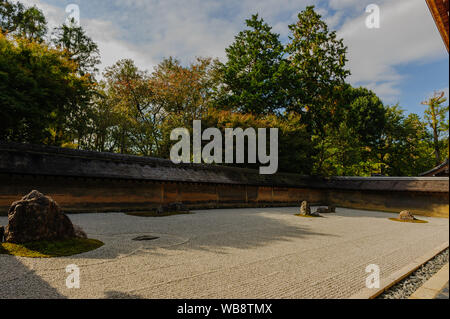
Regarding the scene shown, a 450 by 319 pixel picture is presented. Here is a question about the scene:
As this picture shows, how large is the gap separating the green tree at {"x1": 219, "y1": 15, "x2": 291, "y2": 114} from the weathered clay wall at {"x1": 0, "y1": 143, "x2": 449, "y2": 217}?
10.1 metres

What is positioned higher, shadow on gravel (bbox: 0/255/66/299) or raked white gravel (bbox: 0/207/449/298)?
shadow on gravel (bbox: 0/255/66/299)

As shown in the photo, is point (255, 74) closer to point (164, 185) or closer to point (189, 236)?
point (164, 185)

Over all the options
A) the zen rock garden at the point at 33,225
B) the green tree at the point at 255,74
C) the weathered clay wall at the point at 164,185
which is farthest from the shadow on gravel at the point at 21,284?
the green tree at the point at 255,74

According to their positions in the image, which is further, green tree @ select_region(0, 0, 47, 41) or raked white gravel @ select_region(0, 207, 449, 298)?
green tree @ select_region(0, 0, 47, 41)

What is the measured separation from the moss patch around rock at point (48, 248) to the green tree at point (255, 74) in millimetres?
25592

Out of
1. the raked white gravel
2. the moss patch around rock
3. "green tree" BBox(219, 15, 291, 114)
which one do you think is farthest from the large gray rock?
"green tree" BBox(219, 15, 291, 114)

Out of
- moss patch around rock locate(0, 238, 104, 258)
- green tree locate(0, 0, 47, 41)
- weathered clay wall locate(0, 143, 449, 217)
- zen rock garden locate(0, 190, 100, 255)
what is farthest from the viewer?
green tree locate(0, 0, 47, 41)

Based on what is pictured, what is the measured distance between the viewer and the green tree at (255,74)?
30156 millimetres

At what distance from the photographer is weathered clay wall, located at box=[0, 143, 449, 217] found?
13.2m

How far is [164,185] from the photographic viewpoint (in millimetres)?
17531

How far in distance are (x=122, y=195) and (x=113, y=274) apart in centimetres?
1170

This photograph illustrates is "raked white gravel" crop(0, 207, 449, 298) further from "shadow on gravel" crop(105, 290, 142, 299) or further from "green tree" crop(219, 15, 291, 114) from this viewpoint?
"green tree" crop(219, 15, 291, 114)

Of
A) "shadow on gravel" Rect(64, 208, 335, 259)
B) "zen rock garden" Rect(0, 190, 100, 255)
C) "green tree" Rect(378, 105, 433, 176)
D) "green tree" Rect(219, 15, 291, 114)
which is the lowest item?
"shadow on gravel" Rect(64, 208, 335, 259)

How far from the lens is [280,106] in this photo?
3266 cm
